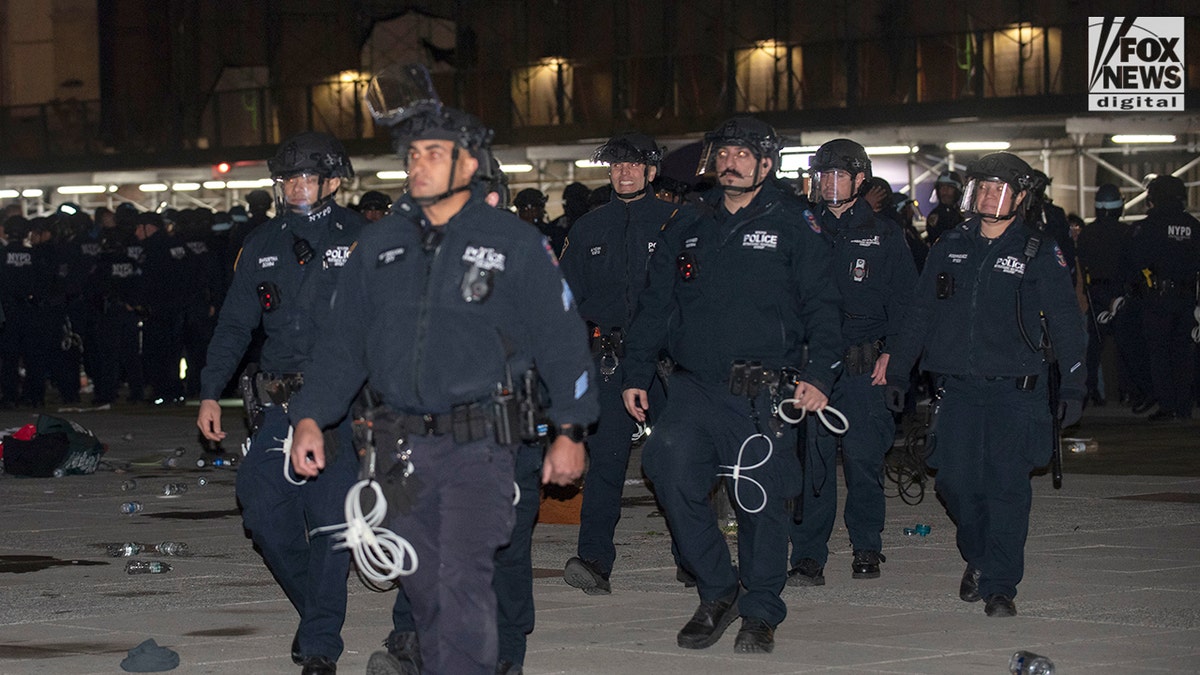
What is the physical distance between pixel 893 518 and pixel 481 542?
6484 millimetres

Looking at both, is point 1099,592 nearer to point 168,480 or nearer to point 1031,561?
point 1031,561

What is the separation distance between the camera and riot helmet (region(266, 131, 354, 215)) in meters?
8.14

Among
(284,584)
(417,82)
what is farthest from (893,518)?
(417,82)

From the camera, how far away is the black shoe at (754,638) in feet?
25.8

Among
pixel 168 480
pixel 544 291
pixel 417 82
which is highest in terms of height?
pixel 417 82

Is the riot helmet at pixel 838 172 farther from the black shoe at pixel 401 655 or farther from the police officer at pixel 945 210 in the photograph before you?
the police officer at pixel 945 210

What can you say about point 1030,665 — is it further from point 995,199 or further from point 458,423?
point 995,199

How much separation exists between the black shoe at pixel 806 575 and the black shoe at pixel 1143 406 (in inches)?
438

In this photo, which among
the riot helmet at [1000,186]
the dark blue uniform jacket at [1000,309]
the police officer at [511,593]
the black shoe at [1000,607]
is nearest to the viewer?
the police officer at [511,593]

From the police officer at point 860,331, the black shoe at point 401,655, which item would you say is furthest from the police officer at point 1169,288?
the black shoe at point 401,655

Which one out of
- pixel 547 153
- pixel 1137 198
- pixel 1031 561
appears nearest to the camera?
pixel 1031 561

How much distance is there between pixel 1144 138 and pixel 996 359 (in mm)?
18838

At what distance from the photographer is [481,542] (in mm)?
6148

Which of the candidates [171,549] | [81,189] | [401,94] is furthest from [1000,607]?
[81,189]
